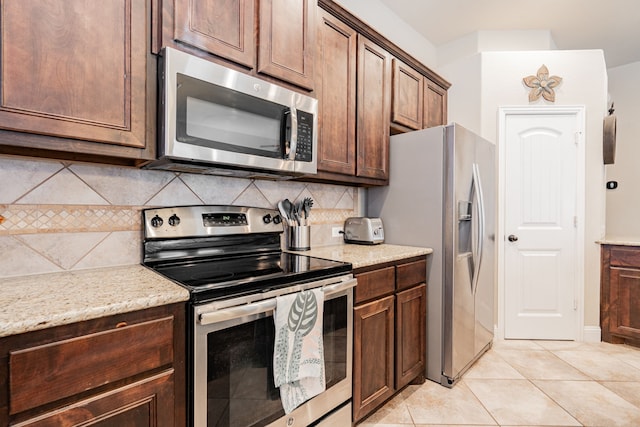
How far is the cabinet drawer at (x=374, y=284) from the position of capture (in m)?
1.67

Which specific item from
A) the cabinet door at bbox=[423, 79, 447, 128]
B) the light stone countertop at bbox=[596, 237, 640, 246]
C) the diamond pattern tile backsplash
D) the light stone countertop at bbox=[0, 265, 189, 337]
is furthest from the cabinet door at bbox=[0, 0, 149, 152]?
the light stone countertop at bbox=[596, 237, 640, 246]

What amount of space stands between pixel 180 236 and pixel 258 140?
0.58m

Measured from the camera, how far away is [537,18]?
3025 millimetres

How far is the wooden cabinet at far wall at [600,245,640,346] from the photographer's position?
2.78 metres

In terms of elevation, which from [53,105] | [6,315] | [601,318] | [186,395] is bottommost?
[601,318]

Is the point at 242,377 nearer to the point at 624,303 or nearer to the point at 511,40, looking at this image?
the point at 624,303

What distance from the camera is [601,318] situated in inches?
116

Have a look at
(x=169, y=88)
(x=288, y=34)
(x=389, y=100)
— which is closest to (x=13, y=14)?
(x=169, y=88)

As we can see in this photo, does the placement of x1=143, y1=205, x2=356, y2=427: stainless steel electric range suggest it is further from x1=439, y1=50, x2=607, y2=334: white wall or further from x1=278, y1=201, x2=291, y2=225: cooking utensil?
x1=439, y1=50, x2=607, y2=334: white wall

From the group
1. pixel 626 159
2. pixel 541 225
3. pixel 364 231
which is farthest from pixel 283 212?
pixel 626 159

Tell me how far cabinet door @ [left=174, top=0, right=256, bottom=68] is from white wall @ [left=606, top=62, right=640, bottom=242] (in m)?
4.47

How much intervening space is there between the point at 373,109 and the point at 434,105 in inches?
36.1

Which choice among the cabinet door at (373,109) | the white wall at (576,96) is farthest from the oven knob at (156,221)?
the white wall at (576,96)

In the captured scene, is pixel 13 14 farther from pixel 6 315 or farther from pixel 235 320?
pixel 235 320
